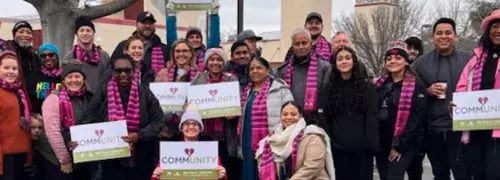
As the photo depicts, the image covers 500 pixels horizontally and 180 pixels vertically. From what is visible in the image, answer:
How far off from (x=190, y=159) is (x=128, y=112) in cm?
85

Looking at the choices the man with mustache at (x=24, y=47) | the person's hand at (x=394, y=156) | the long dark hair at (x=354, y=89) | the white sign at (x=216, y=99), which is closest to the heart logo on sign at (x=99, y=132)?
the white sign at (x=216, y=99)

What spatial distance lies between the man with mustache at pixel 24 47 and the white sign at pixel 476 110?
16.0 feet

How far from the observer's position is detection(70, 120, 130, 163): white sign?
20.0 ft

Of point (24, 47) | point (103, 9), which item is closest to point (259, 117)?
point (24, 47)

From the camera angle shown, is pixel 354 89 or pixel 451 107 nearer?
pixel 451 107

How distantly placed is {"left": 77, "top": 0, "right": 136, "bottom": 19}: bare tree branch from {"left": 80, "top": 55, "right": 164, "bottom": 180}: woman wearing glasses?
2.63 metres

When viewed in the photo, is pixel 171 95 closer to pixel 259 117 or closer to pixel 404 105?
pixel 259 117

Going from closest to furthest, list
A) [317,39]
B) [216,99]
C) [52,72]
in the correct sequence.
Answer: [216,99], [52,72], [317,39]

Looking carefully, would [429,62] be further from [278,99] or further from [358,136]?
[278,99]

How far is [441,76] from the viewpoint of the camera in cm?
639

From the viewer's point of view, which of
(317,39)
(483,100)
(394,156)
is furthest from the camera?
(317,39)

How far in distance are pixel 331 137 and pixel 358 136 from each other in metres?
0.30

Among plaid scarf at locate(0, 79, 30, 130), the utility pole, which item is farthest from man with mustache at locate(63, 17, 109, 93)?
the utility pole

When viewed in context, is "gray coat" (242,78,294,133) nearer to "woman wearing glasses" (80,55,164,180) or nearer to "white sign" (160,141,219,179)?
"white sign" (160,141,219,179)
